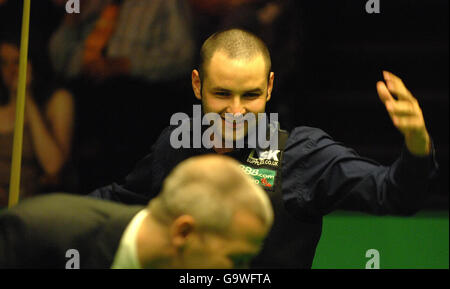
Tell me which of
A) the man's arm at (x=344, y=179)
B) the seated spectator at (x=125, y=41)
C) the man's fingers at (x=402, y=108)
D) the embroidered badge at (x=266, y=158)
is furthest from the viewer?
the seated spectator at (x=125, y=41)

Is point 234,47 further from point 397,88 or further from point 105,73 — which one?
point 105,73

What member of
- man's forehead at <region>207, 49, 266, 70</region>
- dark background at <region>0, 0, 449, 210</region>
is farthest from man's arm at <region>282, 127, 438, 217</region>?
dark background at <region>0, 0, 449, 210</region>

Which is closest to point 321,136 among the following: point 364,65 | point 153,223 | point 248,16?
point 153,223

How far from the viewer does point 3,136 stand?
477cm

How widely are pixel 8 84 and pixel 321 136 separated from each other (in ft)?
8.96

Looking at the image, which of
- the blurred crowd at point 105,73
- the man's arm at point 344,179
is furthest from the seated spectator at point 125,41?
the man's arm at point 344,179

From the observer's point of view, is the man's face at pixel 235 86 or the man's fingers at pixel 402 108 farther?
the man's face at pixel 235 86

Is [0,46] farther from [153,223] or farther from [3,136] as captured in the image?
[153,223]

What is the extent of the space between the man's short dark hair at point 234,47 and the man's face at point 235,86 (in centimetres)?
2

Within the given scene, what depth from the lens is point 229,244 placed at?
1.78 m

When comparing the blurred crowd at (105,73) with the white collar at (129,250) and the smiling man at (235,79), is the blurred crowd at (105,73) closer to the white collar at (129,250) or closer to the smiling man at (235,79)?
the smiling man at (235,79)

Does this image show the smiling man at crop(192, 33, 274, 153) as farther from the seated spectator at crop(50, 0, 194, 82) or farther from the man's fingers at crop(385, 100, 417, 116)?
the seated spectator at crop(50, 0, 194, 82)

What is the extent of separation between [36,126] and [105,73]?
1.85 feet

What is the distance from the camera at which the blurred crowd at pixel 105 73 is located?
15.4ft
